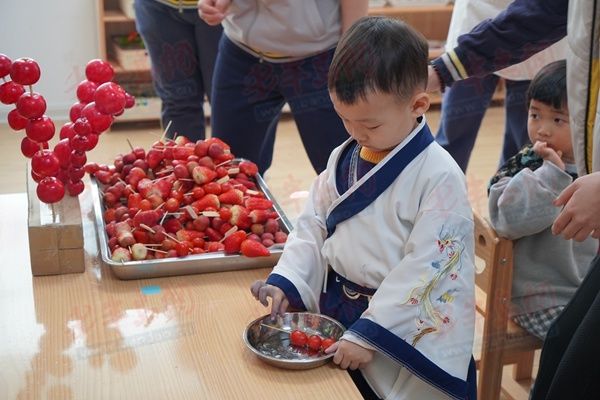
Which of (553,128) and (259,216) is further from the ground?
(553,128)

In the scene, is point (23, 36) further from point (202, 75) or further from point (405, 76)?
point (405, 76)

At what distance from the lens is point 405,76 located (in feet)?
3.68

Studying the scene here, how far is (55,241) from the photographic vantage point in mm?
1369

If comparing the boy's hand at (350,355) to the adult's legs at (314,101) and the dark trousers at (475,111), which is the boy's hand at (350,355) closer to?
the adult's legs at (314,101)

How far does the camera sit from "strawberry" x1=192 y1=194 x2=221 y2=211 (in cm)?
151

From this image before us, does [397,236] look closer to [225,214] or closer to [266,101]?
[225,214]

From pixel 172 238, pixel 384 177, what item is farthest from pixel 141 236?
pixel 384 177

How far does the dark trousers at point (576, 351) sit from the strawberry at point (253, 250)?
49cm

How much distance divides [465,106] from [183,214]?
49.3 inches

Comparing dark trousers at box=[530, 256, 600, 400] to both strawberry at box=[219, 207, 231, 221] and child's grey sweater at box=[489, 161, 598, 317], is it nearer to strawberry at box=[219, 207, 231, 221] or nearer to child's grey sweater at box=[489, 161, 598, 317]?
child's grey sweater at box=[489, 161, 598, 317]

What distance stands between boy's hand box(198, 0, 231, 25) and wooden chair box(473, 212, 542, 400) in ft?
2.44

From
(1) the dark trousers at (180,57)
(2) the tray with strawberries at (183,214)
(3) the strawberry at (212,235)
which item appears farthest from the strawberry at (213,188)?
(1) the dark trousers at (180,57)

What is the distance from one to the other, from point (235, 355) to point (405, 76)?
0.46m

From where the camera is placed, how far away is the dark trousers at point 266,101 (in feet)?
6.43
